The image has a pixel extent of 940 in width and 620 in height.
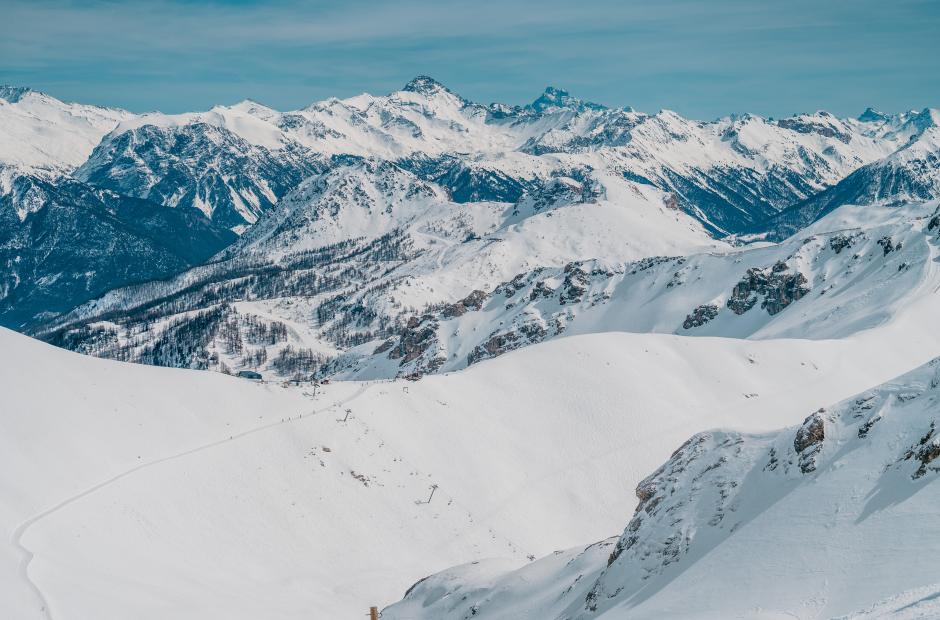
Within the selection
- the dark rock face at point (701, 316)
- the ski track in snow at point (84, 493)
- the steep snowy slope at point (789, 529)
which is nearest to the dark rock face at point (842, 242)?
the dark rock face at point (701, 316)

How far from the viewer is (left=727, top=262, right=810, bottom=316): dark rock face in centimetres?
17825

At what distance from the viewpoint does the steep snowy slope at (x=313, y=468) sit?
1873 inches

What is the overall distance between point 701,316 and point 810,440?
165834 millimetres

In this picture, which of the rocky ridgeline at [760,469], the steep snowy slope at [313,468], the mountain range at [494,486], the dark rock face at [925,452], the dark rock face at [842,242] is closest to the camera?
the dark rock face at [925,452]

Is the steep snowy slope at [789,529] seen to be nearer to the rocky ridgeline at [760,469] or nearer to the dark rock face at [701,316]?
the rocky ridgeline at [760,469]

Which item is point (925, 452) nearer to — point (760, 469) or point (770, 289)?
point (760, 469)

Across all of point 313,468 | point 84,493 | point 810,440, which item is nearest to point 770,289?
point 313,468

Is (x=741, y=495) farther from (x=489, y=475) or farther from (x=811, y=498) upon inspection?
(x=489, y=475)

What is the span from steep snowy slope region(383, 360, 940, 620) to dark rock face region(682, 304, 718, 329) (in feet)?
520

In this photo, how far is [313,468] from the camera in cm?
6359

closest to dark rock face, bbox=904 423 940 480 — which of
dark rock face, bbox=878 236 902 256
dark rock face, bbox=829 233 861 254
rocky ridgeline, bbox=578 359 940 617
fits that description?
rocky ridgeline, bbox=578 359 940 617

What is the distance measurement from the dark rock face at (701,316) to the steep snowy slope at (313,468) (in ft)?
328

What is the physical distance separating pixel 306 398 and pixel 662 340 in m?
43.2

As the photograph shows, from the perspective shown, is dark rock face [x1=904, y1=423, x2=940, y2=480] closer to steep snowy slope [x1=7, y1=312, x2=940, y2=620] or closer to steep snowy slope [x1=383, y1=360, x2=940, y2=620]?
steep snowy slope [x1=383, y1=360, x2=940, y2=620]
